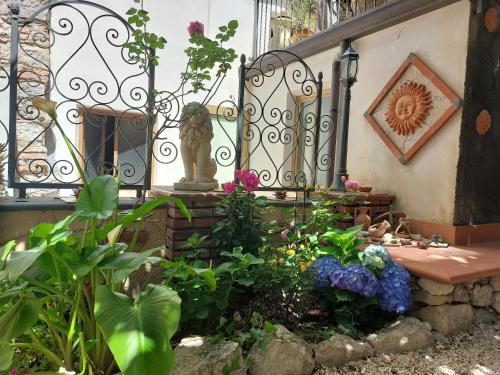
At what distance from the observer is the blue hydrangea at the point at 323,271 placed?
2189mm

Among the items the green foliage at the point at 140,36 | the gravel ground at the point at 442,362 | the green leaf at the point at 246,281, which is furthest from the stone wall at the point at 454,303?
the green foliage at the point at 140,36

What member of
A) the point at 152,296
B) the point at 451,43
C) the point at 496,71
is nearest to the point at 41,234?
the point at 152,296

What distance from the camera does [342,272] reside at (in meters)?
2.14

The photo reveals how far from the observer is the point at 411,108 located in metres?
3.38

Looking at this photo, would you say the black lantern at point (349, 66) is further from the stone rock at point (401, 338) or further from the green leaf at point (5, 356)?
the green leaf at point (5, 356)

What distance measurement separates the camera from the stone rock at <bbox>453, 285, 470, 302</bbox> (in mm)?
2357

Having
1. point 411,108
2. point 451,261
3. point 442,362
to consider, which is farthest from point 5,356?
point 411,108

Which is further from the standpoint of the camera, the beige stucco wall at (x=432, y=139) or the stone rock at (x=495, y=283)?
the beige stucco wall at (x=432, y=139)

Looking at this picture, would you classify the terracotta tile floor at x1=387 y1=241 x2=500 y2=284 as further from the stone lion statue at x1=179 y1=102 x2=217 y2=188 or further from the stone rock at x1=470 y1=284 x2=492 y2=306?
the stone lion statue at x1=179 y1=102 x2=217 y2=188

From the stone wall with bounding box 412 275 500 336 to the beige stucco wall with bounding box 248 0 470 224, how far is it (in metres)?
0.74

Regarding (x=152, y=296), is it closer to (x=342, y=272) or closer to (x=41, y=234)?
(x=41, y=234)

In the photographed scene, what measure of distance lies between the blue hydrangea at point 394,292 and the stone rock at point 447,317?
0.57 ft

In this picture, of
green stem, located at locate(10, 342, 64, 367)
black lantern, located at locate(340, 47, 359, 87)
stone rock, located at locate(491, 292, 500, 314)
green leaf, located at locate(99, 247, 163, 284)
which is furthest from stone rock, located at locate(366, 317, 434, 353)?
black lantern, located at locate(340, 47, 359, 87)

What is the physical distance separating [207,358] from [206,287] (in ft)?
1.30
